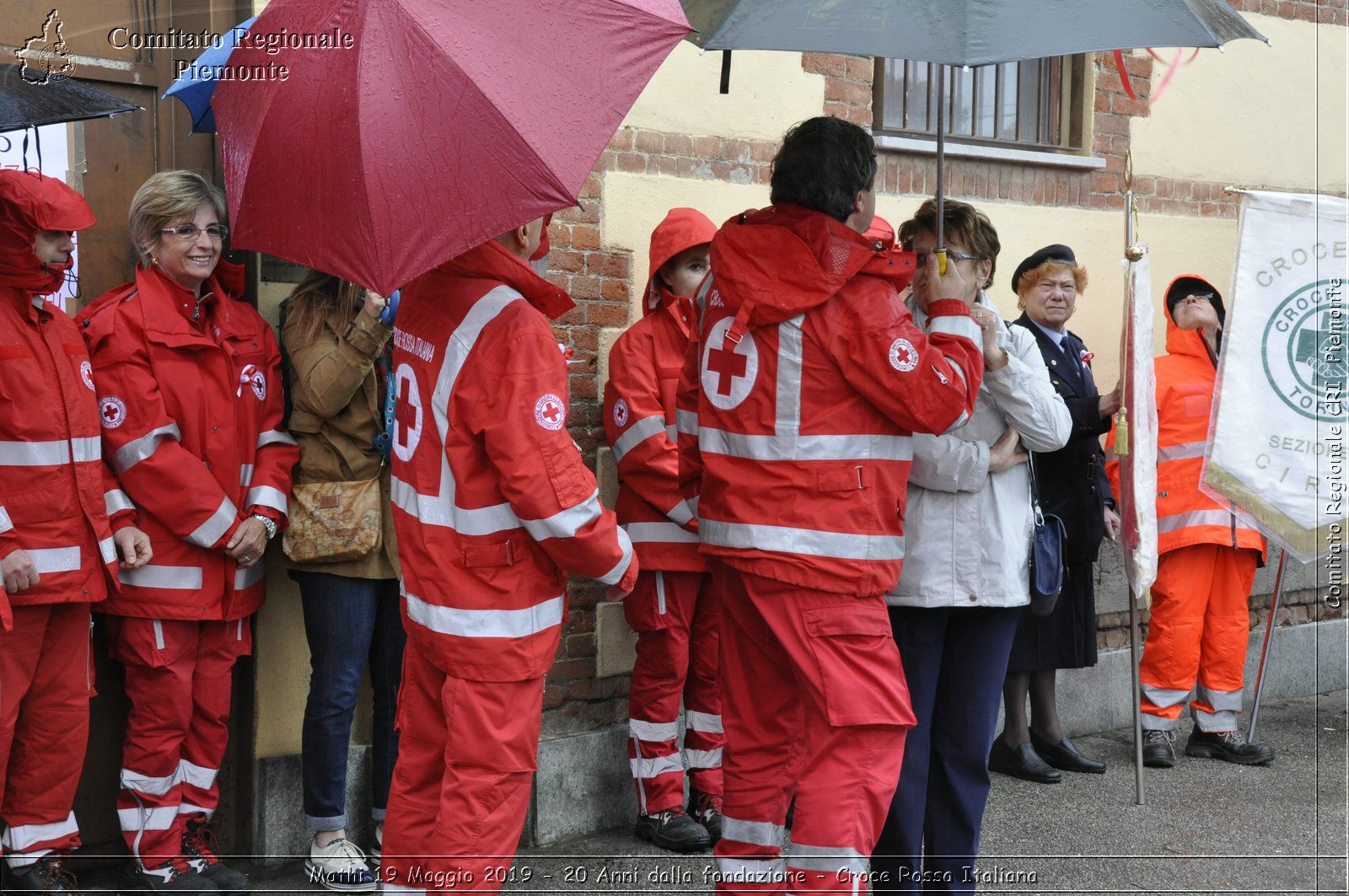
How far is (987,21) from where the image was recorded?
3180 mm

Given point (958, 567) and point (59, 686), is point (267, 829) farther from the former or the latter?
point (958, 567)

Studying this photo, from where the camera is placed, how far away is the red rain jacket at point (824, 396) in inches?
130

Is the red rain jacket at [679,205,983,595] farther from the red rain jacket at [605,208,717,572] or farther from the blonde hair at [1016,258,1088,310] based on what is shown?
the blonde hair at [1016,258,1088,310]

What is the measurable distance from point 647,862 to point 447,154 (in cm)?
293

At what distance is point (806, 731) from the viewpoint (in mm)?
3408

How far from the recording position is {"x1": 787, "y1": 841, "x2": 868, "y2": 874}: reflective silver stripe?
128 inches

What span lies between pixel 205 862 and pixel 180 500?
3.86ft

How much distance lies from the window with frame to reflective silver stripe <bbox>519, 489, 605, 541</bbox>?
3.45 metres

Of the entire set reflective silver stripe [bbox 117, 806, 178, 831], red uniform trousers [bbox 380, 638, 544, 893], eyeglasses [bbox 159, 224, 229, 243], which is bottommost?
reflective silver stripe [bbox 117, 806, 178, 831]

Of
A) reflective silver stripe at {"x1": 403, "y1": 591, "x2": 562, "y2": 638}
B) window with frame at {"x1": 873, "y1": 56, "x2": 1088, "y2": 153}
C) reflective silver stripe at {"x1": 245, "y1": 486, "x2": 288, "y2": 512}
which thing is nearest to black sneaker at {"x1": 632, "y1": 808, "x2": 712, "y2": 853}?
reflective silver stripe at {"x1": 245, "y1": 486, "x2": 288, "y2": 512}

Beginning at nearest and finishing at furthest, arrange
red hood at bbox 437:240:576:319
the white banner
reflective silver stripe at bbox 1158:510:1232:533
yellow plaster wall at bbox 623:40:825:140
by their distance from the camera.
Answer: red hood at bbox 437:240:576:319 → yellow plaster wall at bbox 623:40:825:140 → the white banner → reflective silver stripe at bbox 1158:510:1232:533

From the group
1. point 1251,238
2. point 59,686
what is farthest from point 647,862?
point 1251,238

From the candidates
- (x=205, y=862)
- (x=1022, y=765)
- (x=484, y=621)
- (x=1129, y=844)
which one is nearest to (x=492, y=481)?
(x=484, y=621)

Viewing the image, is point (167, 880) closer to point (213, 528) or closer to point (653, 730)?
point (213, 528)
